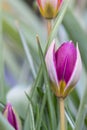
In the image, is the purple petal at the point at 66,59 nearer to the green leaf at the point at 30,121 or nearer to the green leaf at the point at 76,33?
the green leaf at the point at 30,121

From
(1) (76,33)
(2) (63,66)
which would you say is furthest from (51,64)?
(1) (76,33)

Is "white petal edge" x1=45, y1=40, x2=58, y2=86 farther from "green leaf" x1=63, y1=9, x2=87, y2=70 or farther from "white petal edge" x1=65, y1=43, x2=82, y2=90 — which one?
"green leaf" x1=63, y1=9, x2=87, y2=70

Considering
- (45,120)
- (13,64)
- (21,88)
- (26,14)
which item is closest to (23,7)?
(26,14)

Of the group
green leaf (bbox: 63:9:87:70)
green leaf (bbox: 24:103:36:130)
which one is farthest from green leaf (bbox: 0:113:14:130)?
green leaf (bbox: 63:9:87:70)

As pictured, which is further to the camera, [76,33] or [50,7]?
[76,33]

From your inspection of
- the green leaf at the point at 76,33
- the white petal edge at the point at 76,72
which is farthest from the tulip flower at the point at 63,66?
the green leaf at the point at 76,33

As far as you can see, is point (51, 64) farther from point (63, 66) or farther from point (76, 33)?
point (76, 33)
